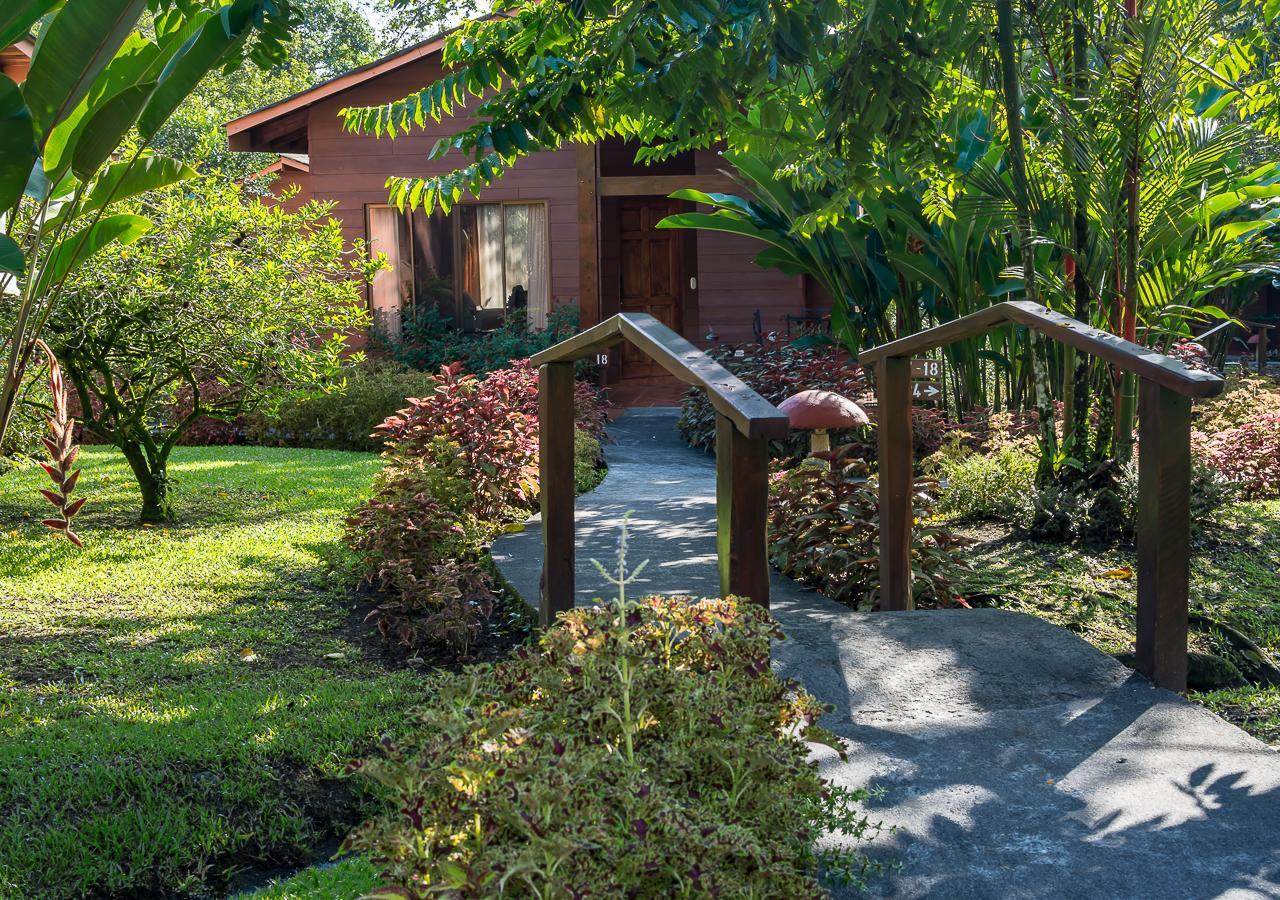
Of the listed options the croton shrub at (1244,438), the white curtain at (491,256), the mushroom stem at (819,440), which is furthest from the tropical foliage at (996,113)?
the white curtain at (491,256)

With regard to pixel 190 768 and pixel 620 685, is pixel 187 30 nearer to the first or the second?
pixel 190 768

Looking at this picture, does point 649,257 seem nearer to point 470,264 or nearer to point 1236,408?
point 470,264

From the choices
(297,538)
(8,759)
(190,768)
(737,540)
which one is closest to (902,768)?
(737,540)

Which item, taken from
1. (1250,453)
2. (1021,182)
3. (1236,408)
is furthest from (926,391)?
(1021,182)

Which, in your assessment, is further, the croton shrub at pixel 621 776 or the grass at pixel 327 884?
the grass at pixel 327 884

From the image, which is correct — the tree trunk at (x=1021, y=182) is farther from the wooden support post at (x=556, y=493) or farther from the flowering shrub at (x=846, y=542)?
the wooden support post at (x=556, y=493)

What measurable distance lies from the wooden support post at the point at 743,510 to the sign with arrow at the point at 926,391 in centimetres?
770

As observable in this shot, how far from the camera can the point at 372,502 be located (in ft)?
22.6

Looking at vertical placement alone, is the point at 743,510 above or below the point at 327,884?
above

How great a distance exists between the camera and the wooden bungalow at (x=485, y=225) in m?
15.2

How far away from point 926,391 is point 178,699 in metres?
7.58

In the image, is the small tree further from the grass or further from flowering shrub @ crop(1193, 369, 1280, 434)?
flowering shrub @ crop(1193, 369, 1280, 434)

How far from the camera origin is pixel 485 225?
52.3 feet

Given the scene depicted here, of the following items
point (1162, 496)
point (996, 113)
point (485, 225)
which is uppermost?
point (485, 225)
